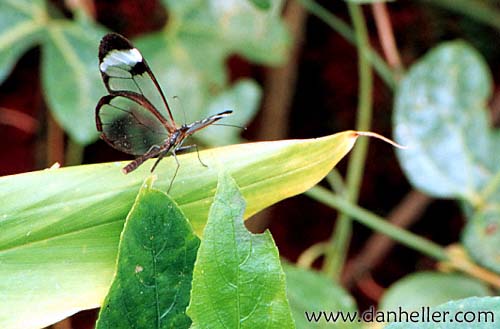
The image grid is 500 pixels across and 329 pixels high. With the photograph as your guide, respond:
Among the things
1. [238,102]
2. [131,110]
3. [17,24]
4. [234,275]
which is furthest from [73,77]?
[234,275]

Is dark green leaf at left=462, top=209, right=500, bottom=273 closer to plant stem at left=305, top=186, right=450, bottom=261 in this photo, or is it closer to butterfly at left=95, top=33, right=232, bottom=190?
plant stem at left=305, top=186, right=450, bottom=261

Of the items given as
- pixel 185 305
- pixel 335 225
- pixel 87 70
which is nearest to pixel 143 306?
pixel 185 305

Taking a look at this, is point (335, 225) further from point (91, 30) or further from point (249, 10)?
point (91, 30)

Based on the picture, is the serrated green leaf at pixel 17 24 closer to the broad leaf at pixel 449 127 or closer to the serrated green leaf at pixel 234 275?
the broad leaf at pixel 449 127

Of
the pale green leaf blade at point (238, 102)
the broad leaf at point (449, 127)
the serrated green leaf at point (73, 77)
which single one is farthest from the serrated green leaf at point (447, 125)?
the serrated green leaf at point (73, 77)

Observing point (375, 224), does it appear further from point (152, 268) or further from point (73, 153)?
point (73, 153)

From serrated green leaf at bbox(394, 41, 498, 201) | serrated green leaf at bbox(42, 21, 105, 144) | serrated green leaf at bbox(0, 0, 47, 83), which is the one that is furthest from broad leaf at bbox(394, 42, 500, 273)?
serrated green leaf at bbox(0, 0, 47, 83)
